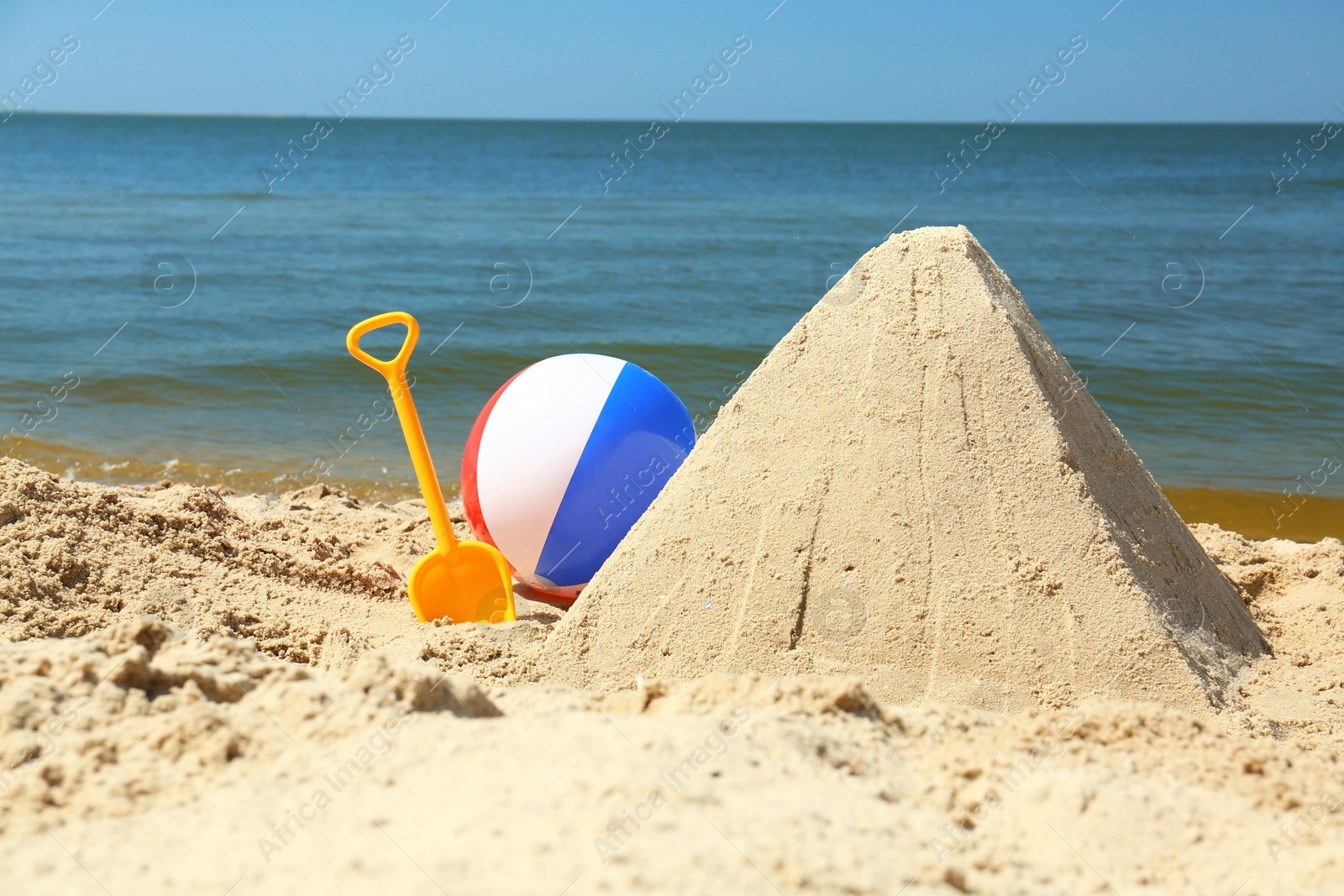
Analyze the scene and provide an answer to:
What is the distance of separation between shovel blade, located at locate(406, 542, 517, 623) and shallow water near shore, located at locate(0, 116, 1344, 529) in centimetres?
288

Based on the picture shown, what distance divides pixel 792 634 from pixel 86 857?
206cm

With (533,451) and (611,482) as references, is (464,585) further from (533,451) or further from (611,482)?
(611,482)

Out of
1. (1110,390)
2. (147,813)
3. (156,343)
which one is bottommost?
(147,813)

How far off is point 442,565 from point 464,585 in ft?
0.42

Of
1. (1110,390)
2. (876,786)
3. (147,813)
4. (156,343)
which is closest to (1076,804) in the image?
(876,786)

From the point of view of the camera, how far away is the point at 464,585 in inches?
159

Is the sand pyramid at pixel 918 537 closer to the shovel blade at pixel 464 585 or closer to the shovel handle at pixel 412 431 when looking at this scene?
the shovel blade at pixel 464 585

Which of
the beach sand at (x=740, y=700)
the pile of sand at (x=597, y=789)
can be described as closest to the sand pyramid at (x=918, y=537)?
the beach sand at (x=740, y=700)

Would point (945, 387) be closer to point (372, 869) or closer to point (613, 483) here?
point (613, 483)

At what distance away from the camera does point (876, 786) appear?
2049mm

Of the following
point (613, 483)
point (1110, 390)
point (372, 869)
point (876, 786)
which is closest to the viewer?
point (372, 869)

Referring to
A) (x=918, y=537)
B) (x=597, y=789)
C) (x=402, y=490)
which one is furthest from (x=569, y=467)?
(x=402, y=490)

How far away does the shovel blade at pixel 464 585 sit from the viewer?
3.95 meters

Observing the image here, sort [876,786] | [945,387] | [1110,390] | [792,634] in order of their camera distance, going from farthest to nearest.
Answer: [1110,390] < [945,387] < [792,634] < [876,786]
